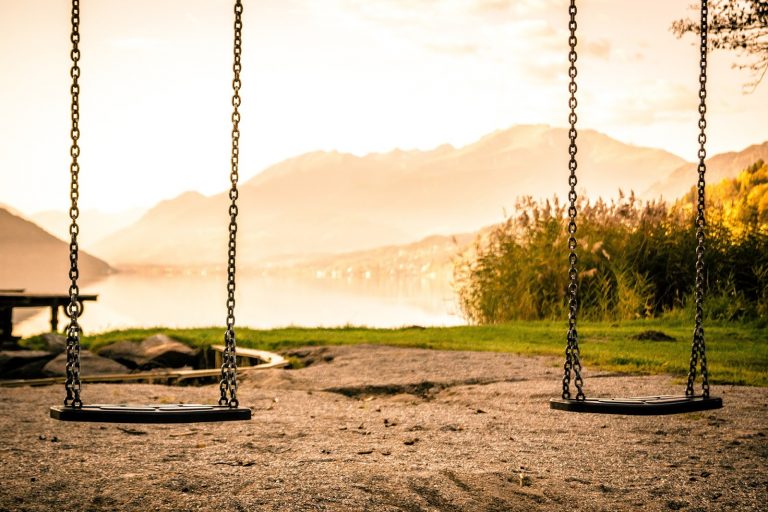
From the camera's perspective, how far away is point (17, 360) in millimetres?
10703

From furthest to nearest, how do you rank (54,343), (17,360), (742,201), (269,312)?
1. (269,312)
2. (742,201)
3. (54,343)
4. (17,360)

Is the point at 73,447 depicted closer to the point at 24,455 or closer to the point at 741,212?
the point at 24,455

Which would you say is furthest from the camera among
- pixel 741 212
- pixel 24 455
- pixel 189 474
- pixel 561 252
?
pixel 741 212

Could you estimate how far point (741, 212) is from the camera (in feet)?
57.5

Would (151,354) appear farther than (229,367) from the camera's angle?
Yes

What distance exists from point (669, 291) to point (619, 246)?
1.10 metres

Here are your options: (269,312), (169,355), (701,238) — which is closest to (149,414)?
(701,238)

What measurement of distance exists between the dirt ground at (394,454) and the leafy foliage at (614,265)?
19.1 ft

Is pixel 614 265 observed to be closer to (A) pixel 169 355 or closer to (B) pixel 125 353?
(A) pixel 169 355

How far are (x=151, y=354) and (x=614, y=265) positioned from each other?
7129 millimetres

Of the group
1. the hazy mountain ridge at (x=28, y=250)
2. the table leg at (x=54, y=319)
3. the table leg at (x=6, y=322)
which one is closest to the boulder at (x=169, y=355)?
the table leg at (x=6, y=322)

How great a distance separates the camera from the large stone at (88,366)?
396 inches

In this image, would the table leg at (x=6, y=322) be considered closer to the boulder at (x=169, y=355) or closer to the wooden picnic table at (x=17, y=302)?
the wooden picnic table at (x=17, y=302)

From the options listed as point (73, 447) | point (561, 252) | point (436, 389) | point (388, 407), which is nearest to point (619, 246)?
point (561, 252)
